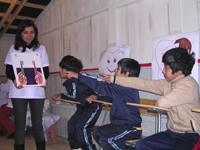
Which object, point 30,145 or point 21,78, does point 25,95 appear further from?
point 30,145

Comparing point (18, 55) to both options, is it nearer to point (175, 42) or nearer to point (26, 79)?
point (26, 79)

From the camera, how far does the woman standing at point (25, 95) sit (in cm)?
211

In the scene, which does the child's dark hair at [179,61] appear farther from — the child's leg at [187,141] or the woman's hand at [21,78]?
the woman's hand at [21,78]

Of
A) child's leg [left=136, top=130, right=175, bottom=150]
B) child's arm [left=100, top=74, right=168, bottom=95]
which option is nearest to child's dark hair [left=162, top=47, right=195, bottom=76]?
child's arm [left=100, top=74, right=168, bottom=95]

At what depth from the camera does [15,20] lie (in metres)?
5.11

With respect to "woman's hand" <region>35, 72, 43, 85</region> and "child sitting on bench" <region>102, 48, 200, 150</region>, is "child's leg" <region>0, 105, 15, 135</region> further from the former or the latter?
"child sitting on bench" <region>102, 48, 200, 150</region>

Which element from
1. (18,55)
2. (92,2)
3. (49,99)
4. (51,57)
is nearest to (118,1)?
(92,2)

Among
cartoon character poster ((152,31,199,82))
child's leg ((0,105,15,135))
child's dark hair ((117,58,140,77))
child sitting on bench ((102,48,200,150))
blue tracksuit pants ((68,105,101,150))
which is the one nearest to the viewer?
child sitting on bench ((102,48,200,150))

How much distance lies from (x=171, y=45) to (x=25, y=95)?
1699 millimetres

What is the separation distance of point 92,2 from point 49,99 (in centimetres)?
240

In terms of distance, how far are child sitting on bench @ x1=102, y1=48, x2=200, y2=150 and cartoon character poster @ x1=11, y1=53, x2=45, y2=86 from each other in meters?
1.27

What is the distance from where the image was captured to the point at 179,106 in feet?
5.57

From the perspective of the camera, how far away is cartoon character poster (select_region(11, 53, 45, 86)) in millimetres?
2158

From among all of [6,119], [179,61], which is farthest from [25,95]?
[6,119]
